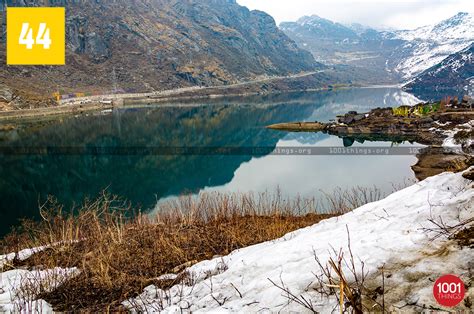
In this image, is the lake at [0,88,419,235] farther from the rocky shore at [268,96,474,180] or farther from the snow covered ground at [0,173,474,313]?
the snow covered ground at [0,173,474,313]

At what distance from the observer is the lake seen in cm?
3341

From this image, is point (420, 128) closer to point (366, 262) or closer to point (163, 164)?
point (163, 164)

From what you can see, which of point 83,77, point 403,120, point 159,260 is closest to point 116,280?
point 159,260

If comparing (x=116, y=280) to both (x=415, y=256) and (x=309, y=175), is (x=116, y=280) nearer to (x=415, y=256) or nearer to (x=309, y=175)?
(x=415, y=256)

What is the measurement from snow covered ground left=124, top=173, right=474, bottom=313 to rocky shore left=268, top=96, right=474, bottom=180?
3314cm

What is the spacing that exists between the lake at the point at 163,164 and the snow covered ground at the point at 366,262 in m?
14.3

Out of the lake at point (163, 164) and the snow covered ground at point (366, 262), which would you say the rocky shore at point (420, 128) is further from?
the snow covered ground at point (366, 262)

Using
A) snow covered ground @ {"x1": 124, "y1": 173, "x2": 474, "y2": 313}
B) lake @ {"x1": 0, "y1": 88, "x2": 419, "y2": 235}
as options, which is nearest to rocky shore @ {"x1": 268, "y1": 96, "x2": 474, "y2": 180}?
lake @ {"x1": 0, "y1": 88, "x2": 419, "y2": 235}

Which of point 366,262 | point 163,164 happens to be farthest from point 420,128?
point 366,262

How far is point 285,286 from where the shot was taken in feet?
17.0

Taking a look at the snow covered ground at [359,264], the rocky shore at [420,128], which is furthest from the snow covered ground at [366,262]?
the rocky shore at [420,128]

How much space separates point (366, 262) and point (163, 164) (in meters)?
42.9

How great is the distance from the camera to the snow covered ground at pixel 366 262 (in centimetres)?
450

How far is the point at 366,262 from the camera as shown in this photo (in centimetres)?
496
